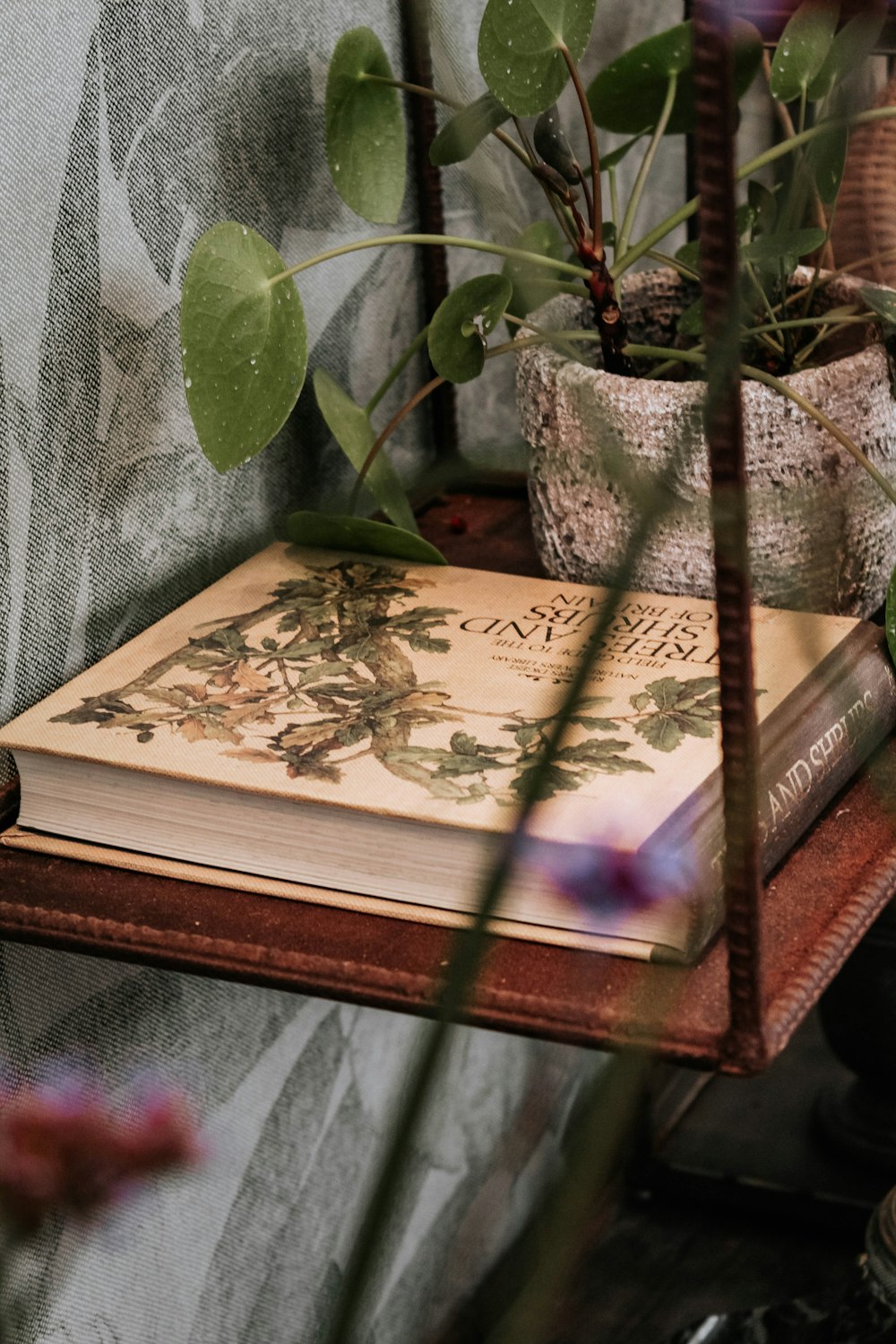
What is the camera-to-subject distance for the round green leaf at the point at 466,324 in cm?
50

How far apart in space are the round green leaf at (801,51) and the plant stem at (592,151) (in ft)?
0.26

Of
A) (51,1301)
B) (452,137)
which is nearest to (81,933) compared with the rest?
(51,1301)

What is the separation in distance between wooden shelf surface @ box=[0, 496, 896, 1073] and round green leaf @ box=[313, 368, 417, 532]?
0.67 ft

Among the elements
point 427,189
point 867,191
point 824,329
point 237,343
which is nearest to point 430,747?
point 237,343

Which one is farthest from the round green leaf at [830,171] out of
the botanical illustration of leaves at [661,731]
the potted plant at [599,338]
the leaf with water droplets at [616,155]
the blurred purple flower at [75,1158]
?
the blurred purple flower at [75,1158]

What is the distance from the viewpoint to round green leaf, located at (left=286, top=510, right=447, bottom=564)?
57 cm

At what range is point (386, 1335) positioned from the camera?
862 mm

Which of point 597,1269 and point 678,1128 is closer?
point 597,1269

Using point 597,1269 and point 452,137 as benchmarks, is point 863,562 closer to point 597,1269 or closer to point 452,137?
point 452,137

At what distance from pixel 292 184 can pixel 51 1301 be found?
0.47 metres

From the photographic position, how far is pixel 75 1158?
221mm

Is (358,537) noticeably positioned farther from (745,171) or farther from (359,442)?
(745,171)

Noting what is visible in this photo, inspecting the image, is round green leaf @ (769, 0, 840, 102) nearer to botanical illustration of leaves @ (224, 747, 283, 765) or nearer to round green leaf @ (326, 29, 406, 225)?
round green leaf @ (326, 29, 406, 225)

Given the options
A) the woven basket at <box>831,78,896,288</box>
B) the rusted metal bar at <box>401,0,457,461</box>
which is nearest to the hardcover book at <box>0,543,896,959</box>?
the rusted metal bar at <box>401,0,457,461</box>
